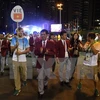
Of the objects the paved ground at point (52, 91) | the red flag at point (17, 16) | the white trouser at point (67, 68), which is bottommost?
the paved ground at point (52, 91)

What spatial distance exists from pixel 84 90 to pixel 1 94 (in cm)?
261

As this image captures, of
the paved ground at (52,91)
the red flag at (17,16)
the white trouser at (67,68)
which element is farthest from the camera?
the red flag at (17,16)

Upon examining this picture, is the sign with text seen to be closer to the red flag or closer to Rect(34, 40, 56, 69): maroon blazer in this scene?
the red flag

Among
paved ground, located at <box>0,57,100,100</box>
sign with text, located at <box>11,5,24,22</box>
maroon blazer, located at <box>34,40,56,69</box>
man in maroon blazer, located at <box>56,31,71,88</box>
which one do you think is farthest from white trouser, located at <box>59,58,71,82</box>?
sign with text, located at <box>11,5,24,22</box>

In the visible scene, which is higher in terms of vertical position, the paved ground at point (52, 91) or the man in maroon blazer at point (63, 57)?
the man in maroon blazer at point (63, 57)

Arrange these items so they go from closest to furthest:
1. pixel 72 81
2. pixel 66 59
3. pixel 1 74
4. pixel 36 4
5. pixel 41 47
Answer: pixel 41 47 < pixel 66 59 < pixel 72 81 < pixel 1 74 < pixel 36 4

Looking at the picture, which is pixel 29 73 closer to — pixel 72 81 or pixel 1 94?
pixel 72 81

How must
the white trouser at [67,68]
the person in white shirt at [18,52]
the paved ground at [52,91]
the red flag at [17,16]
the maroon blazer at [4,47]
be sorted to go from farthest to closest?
the maroon blazer at [4,47]
the red flag at [17,16]
the white trouser at [67,68]
the person in white shirt at [18,52]
the paved ground at [52,91]

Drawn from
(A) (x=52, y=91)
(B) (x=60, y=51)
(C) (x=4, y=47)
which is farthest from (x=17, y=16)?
(A) (x=52, y=91)

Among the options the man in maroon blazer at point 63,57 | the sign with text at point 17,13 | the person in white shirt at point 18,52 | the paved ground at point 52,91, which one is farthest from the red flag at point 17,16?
the paved ground at point 52,91

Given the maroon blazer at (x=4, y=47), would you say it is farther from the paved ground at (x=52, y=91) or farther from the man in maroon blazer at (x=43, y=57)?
the man in maroon blazer at (x=43, y=57)

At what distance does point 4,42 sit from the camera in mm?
10742

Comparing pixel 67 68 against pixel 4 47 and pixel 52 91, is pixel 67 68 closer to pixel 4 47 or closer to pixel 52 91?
pixel 52 91

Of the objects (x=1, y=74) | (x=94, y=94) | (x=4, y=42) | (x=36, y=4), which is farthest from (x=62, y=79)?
(x=36, y=4)
